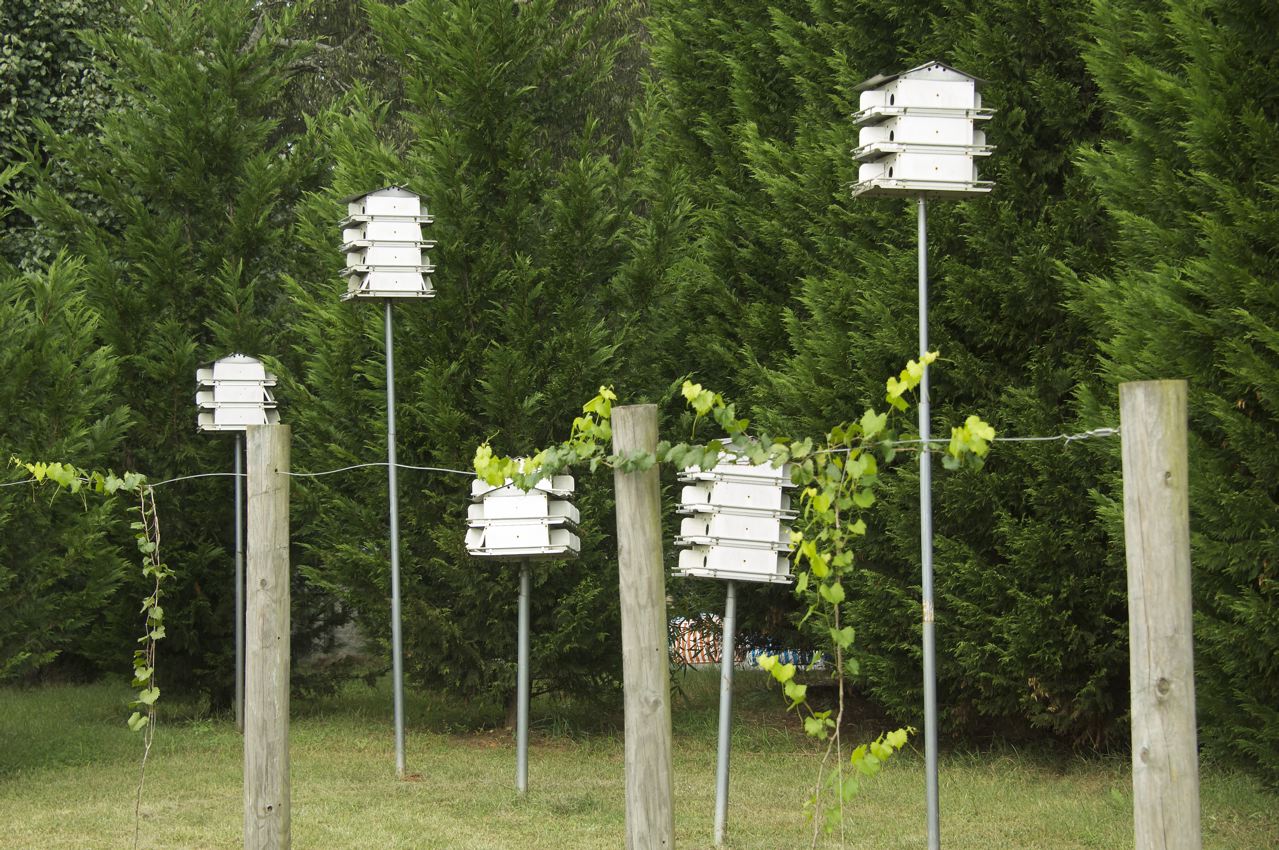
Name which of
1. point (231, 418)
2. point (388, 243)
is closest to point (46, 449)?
point (231, 418)

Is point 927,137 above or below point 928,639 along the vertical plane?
above

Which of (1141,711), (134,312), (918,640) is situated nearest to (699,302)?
(918,640)

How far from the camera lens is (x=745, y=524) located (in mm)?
5883

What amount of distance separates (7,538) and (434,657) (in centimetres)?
266

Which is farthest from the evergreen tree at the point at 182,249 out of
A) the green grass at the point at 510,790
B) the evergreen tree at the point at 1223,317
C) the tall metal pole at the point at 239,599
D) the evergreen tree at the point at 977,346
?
the evergreen tree at the point at 1223,317

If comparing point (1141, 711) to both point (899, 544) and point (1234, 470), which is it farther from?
point (899, 544)

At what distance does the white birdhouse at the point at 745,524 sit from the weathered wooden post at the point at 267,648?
68.0 inches

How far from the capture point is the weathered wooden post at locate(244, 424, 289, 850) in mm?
4780

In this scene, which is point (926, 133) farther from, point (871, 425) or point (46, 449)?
point (46, 449)

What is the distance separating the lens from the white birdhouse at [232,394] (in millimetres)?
8781

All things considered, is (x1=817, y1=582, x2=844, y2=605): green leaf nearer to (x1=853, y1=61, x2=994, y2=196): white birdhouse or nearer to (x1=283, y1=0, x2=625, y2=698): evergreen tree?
(x1=853, y1=61, x2=994, y2=196): white birdhouse

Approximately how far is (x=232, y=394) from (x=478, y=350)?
162 centimetres

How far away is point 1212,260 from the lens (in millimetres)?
5332

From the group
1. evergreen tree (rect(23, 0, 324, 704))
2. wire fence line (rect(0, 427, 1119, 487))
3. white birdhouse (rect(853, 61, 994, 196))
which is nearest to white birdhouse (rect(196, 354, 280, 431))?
evergreen tree (rect(23, 0, 324, 704))
